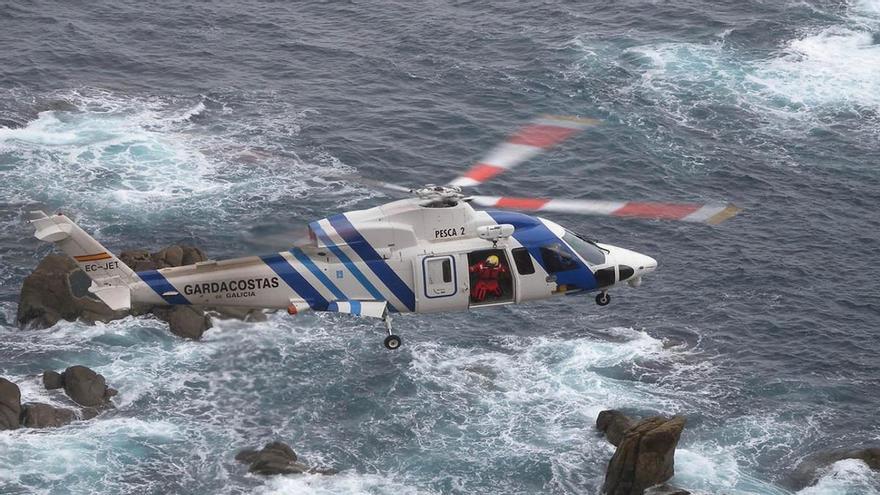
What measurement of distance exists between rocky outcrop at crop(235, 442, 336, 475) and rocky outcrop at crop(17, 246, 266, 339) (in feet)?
33.0

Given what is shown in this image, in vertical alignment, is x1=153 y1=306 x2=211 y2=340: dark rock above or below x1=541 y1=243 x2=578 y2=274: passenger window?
below

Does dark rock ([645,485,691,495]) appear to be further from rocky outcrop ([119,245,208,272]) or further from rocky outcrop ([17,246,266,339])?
rocky outcrop ([119,245,208,272])

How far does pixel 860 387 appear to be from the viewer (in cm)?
6072

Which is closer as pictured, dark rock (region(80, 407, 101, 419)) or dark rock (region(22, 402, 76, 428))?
dark rock (region(22, 402, 76, 428))

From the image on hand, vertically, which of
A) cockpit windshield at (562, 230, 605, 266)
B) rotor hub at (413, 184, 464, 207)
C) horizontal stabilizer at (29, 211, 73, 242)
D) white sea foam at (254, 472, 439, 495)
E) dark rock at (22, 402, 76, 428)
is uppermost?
rotor hub at (413, 184, 464, 207)

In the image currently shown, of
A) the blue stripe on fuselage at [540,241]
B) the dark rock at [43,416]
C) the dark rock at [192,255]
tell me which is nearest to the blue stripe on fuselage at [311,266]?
the blue stripe on fuselage at [540,241]

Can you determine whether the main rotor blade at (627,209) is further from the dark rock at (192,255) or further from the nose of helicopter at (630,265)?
the dark rock at (192,255)

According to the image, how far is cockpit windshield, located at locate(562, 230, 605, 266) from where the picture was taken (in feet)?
157

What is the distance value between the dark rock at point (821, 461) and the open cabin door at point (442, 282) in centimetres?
1780

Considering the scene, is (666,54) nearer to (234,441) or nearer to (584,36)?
(584,36)

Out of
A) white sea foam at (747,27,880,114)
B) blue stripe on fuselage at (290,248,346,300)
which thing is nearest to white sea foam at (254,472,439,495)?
blue stripe on fuselage at (290,248,346,300)

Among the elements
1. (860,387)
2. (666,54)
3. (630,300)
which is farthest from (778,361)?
(666,54)

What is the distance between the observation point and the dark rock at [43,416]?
54250 millimetres

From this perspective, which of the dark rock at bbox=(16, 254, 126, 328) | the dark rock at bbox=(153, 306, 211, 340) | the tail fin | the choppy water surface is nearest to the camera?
the tail fin
